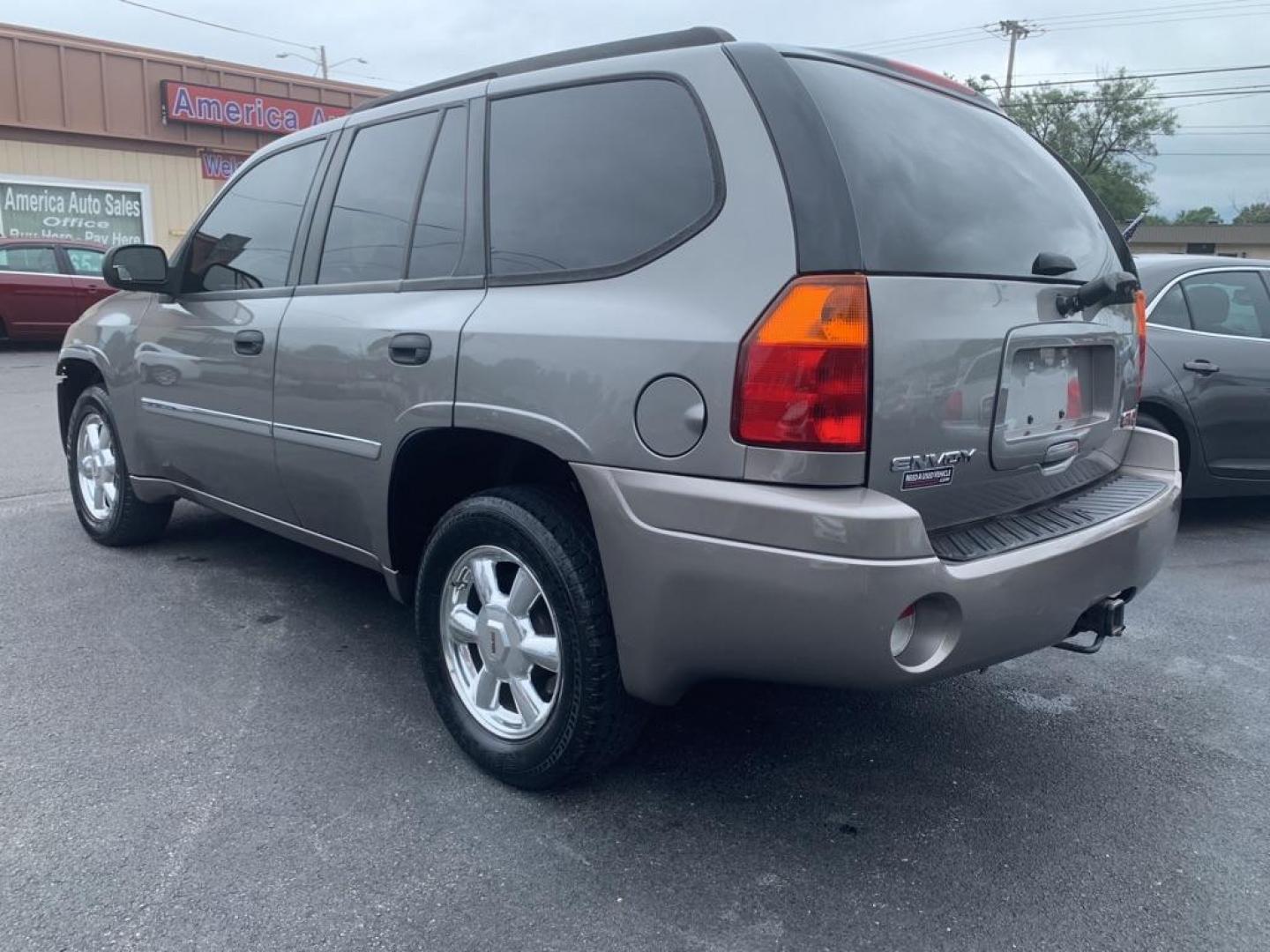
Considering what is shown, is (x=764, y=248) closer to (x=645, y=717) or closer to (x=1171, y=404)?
(x=645, y=717)

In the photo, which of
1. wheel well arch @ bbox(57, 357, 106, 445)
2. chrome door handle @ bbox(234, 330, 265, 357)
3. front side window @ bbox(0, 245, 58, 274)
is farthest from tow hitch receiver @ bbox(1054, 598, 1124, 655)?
front side window @ bbox(0, 245, 58, 274)

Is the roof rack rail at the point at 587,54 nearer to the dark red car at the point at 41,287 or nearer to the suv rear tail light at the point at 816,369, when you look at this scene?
the suv rear tail light at the point at 816,369

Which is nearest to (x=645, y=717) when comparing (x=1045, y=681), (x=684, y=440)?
(x=684, y=440)

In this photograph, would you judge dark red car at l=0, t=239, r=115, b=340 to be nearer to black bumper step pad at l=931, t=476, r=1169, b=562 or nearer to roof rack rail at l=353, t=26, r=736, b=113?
roof rack rail at l=353, t=26, r=736, b=113

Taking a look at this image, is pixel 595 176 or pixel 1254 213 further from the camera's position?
pixel 1254 213

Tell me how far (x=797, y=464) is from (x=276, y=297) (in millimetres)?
2260

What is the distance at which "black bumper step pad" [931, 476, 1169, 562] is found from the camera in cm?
248

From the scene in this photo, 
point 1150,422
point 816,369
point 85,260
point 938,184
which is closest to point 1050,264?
point 938,184

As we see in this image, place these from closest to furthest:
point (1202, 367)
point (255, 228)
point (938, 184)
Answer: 1. point (938, 184)
2. point (255, 228)
3. point (1202, 367)

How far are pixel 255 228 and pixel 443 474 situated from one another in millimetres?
1523

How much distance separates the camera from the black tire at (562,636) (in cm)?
263

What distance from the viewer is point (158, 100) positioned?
20344mm

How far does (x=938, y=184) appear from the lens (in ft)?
8.64

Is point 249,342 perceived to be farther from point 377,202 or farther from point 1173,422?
point 1173,422
